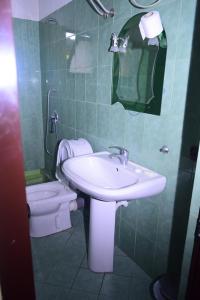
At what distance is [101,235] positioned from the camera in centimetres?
162

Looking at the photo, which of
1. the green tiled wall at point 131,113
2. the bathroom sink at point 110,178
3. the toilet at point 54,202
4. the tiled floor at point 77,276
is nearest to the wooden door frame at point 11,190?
the bathroom sink at point 110,178

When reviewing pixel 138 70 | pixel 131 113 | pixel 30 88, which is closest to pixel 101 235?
pixel 131 113

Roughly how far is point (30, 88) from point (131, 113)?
192 cm

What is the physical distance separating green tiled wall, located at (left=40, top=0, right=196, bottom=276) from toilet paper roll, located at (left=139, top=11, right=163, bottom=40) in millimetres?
48

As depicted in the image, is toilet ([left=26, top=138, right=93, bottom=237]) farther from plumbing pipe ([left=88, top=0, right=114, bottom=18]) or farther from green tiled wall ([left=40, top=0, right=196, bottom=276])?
plumbing pipe ([left=88, top=0, right=114, bottom=18])

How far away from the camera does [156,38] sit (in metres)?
1.34

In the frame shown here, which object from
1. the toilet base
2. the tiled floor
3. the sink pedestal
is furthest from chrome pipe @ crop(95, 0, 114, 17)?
the tiled floor

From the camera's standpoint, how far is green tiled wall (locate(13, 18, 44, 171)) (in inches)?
112

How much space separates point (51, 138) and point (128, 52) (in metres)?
1.76

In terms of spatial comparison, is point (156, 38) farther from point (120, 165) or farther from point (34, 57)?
point (34, 57)

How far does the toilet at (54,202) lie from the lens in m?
1.98

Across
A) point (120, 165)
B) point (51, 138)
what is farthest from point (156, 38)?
point (51, 138)

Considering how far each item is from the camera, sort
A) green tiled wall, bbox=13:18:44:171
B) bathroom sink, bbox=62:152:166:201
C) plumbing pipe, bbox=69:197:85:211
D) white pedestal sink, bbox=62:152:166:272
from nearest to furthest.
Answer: bathroom sink, bbox=62:152:166:201 < white pedestal sink, bbox=62:152:166:272 < plumbing pipe, bbox=69:197:85:211 < green tiled wall, bbox=13:18:44:171

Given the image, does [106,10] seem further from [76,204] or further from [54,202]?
[76,204]
